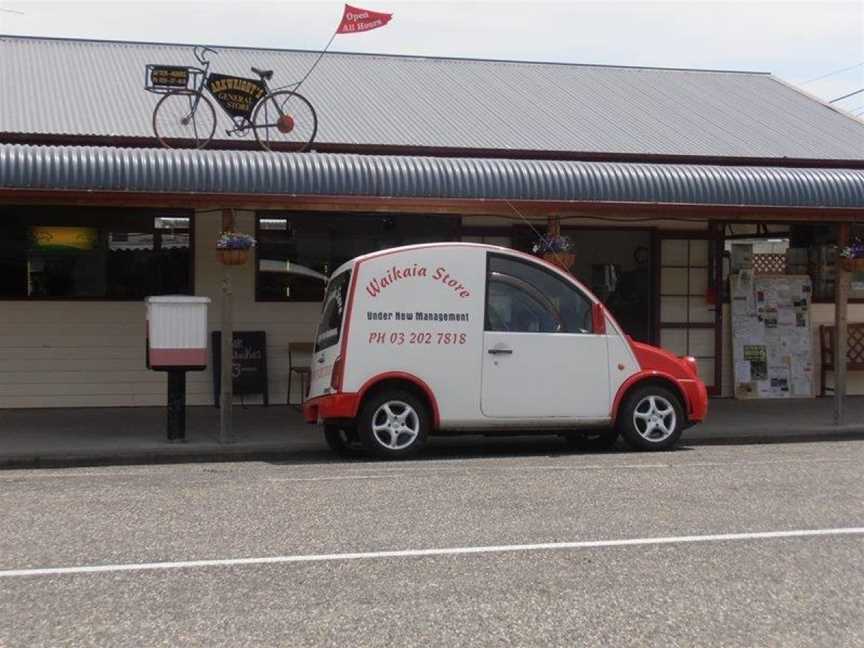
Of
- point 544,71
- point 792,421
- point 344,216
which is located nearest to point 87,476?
point 344,216

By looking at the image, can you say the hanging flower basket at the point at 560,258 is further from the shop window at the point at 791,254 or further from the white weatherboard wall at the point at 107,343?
the shop window at the point at 791,254

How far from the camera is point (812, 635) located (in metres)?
5.19

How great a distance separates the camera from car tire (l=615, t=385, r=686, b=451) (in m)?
11.4

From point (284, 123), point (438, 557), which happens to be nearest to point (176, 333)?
point (284, 123)

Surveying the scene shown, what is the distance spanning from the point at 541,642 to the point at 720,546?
220 centimetres

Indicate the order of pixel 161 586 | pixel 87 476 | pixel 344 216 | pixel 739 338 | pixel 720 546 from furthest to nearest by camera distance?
1. pixel 739 338
2. pixel 344 216
3. pixel 87 476
4. pixel 720 546
5. pixel 161 586

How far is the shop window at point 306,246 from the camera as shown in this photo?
15453 millimetres

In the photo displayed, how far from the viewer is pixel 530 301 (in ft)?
36.8

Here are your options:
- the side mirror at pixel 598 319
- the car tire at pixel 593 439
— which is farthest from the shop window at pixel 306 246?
the side mirror at pixel 598 319

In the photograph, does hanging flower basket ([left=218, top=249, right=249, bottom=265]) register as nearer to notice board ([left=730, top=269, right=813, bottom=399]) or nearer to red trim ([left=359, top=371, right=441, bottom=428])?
red trim ([left=359, top=371, right=441, bottom=428])

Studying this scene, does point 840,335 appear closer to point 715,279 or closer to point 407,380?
point 715,279

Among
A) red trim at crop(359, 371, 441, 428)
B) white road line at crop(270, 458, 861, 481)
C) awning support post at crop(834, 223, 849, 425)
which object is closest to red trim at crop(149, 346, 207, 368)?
red trim at crop(359, 371, 441, 428)

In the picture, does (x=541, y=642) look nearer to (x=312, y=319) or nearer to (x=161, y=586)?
(x=161, y=586)

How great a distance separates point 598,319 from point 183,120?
22.4 ft
